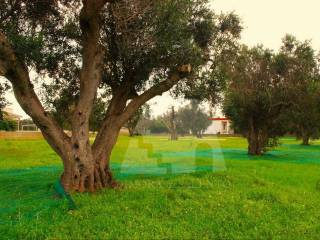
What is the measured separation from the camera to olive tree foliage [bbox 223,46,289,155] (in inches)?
1484

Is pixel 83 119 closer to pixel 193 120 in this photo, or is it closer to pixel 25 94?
pixel 25 94

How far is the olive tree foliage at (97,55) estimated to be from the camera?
14.6 m

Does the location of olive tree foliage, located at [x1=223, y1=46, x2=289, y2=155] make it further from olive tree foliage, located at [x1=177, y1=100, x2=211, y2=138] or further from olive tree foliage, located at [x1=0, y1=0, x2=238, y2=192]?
olive tree foliage, located at [x1=177, y1=100, x2=211, y2=138]

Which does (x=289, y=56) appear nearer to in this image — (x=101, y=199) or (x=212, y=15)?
(x=212, y=15)

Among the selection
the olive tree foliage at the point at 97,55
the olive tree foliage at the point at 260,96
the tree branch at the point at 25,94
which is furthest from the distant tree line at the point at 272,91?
the tree branch at the point at 25,94

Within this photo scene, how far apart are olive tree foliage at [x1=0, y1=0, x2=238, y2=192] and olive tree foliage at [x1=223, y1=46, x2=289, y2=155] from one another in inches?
768

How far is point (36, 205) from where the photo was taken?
12.9 meters

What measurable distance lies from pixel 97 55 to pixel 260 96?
2533 cm

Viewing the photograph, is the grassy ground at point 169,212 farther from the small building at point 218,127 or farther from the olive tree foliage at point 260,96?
the small building at point 218,127

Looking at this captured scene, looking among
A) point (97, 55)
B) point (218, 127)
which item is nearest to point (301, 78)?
point (97, 55)

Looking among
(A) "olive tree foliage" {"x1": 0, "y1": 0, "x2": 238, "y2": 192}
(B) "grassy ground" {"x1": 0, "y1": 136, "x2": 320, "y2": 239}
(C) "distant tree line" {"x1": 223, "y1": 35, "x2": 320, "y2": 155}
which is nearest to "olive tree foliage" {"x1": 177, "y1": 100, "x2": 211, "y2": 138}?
(C) "distant tree line" {"x1": 223, "y1": 35, "x2": 320, "y2": 155}

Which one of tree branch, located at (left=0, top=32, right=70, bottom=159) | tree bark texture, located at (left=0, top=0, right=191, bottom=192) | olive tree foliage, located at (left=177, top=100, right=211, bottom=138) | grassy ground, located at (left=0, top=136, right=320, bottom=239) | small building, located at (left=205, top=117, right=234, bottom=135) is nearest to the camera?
grassy ground, located at (left=0, top=136, right=320, bottom=239)

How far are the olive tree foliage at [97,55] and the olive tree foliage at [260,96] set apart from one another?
1952cm

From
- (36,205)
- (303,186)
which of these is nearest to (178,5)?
(36,205)
